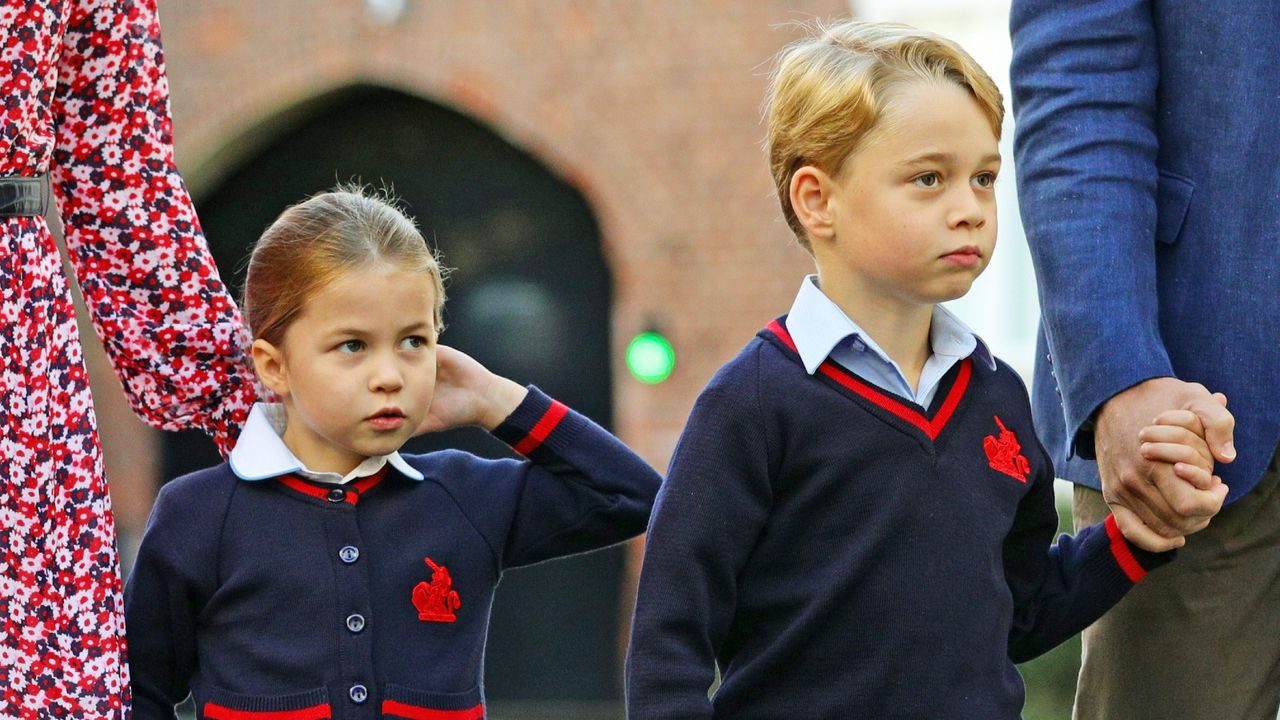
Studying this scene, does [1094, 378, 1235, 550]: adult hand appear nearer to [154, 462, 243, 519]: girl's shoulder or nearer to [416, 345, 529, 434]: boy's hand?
[416, 345, 529, 434]: boy's hand

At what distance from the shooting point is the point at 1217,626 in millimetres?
2371

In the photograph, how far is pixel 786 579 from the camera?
222 centimetres

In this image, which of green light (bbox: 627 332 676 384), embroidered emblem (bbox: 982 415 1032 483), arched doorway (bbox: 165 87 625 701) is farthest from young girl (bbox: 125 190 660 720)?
arched doorway (bbox: 165 87 625 701)

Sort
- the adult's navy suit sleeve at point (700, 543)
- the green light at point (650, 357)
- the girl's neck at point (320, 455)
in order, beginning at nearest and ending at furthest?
the adult's navy suit sleeve at point (700, 543) → the girl's neck at point (320, 455) → the green light at point (650, 357)

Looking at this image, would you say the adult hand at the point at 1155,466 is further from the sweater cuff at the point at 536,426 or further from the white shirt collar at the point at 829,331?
the sweater cuff at the point at 536,426

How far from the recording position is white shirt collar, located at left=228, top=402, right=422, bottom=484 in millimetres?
2436

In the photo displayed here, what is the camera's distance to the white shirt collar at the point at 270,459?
7.99ft

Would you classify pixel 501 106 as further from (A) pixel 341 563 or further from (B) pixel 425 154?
(A) pixel 341 563

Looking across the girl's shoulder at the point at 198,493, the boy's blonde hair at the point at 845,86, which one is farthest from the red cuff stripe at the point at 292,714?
the boy's blonde hair at the point at 845,86

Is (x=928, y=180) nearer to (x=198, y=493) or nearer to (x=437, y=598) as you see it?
(x=437, y=598)

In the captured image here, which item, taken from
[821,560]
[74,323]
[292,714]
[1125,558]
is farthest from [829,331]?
[74,323]

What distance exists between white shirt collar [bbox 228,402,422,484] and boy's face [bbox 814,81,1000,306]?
2.42 ft

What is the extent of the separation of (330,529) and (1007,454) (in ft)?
3.08

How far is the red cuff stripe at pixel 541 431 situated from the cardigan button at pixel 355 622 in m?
0.37
